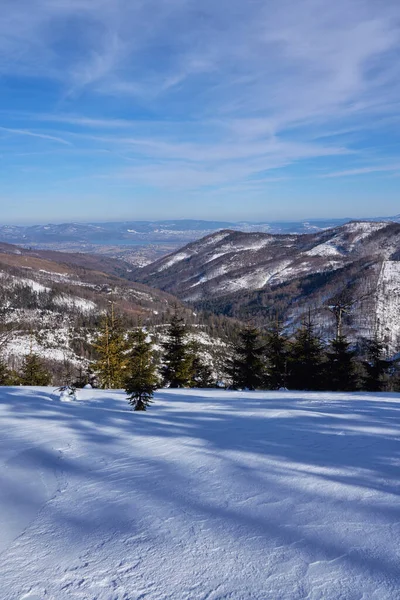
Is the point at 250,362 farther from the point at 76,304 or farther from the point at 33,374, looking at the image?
the point at 76,304

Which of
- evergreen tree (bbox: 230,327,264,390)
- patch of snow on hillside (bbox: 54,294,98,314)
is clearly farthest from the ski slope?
patch of snow on hillside (bbox: 54,294,98,314)

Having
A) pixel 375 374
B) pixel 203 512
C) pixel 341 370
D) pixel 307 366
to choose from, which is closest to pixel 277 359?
pixel 307 366

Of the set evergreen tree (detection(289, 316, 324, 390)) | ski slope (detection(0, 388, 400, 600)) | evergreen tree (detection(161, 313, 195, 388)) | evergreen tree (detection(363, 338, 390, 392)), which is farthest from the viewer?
evergreen tree (detection(289, 316, 324, 390))

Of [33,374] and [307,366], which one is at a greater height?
[307,366]

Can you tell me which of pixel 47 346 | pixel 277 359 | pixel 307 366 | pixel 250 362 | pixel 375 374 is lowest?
pixel 47 346

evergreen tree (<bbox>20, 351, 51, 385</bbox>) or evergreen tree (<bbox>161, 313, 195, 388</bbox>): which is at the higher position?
evergreen tree (<bbox>161, 313, 195, 388</bbox>)

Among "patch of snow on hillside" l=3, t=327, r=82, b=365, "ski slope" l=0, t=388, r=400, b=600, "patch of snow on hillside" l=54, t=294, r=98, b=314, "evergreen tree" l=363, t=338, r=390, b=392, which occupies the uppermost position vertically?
"patch of snow on hillside" l=54, t=294, r=98, b=314

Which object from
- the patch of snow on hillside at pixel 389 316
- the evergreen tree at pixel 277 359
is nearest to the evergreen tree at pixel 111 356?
the evergreen tree at pixel 277 359

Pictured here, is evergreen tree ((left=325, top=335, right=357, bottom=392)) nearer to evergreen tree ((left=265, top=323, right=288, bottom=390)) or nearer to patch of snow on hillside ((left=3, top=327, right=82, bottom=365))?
evergreen tree ((left=265, top=323, right=288, bottom=390))
